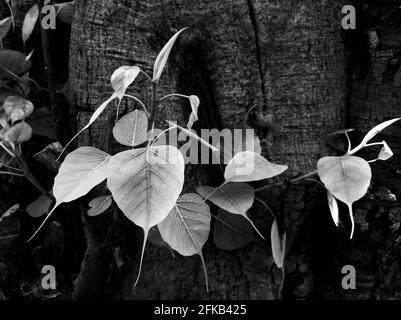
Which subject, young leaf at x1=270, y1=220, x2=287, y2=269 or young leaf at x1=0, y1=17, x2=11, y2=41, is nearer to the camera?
young leaf at x1=270, y1=220, x2=287, y2=269

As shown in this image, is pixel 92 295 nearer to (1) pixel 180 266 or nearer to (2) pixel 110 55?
(1) pixel 180 266

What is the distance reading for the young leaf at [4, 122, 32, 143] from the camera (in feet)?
3.47

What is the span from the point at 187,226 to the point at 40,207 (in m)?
0.47

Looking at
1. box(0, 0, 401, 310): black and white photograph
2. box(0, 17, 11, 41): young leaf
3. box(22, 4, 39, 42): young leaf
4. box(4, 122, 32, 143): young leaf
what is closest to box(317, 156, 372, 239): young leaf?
box(0, 0, 401, 310): black and white photograph

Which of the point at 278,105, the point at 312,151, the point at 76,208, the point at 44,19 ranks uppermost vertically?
the point at 44,19

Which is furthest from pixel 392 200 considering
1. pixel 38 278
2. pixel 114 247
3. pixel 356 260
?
pixel 38 278

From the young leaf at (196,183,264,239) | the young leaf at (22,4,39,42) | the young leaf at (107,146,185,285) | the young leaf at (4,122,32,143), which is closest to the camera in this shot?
the young leaf at (107,146,185,285)

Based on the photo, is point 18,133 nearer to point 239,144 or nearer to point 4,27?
point 4,27

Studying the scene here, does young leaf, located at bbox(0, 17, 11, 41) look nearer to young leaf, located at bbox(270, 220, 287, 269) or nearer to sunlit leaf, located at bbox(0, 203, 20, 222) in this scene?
sunlit leaf, located at bbox(0, 203, 20, 222)

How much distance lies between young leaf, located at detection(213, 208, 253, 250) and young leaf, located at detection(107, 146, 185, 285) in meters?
0.34

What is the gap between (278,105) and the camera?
3.49 ft

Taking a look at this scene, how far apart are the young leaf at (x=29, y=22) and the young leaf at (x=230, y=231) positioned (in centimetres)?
67

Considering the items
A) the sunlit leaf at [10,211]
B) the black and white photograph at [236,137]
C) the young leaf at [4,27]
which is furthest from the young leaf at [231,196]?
the young leaf at [4,27]
